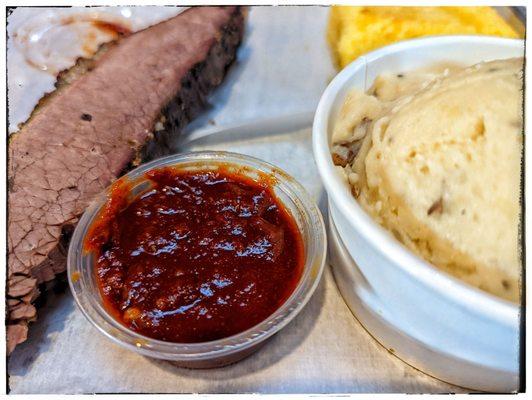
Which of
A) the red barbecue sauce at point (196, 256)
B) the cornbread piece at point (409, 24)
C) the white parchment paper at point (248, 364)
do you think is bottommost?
the white parchment paper at point (248, 364)

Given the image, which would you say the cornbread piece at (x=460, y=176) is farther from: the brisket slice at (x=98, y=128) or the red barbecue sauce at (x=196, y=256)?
the brisket slice at (x=98, y=128)

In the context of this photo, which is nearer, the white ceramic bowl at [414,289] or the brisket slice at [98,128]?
the white ceramic bowl at [414,289]

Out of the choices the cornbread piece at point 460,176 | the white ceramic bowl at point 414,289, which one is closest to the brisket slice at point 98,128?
the white ceramic bowl at point 414,289

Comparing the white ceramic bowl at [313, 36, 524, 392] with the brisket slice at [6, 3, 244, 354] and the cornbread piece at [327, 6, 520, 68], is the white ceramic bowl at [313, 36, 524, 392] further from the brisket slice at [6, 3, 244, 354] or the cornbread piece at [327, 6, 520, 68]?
the brisket slice at [6, 3, 244, 354]

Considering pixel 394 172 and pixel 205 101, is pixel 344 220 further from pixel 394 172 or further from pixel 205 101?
pixel 205 101

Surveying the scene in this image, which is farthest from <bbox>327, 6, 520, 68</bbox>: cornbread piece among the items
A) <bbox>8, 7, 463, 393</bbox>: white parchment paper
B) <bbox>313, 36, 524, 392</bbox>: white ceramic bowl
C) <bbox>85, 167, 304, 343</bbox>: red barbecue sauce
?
<bbox>8, 7, 463, 393</bbox>: white parchment paper
